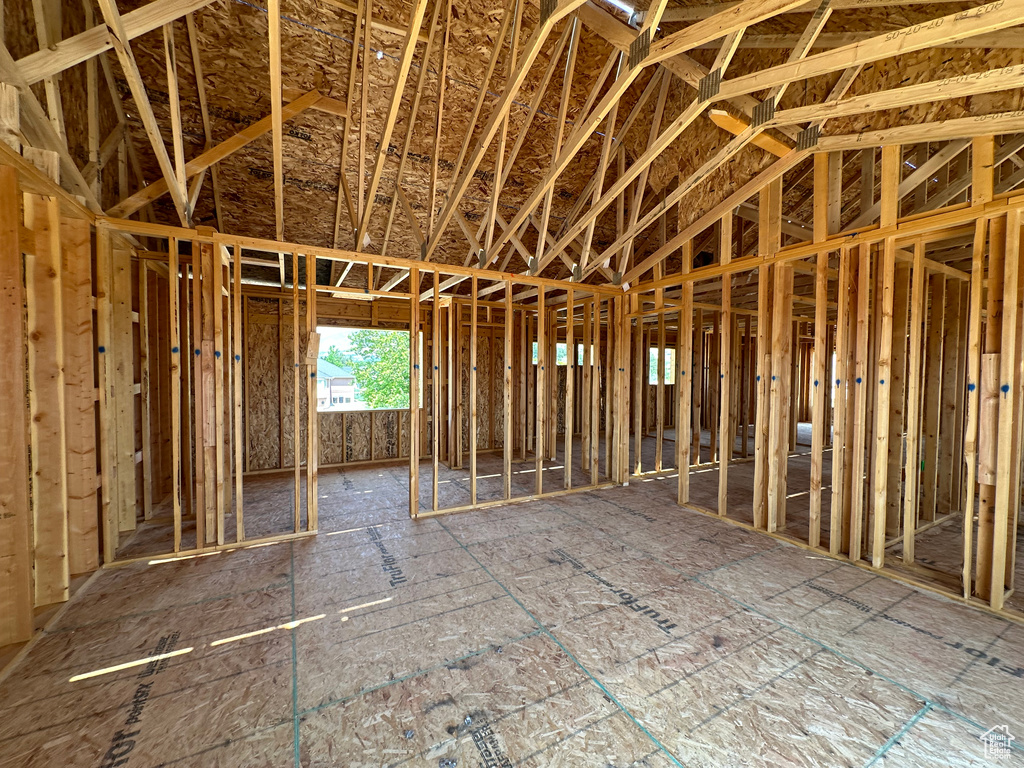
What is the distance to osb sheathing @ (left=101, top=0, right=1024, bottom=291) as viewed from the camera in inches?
140

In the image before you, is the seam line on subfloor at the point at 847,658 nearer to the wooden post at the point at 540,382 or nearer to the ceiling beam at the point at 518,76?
the wooden post at the point at 540,382

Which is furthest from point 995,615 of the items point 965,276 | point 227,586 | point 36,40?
point 36,40

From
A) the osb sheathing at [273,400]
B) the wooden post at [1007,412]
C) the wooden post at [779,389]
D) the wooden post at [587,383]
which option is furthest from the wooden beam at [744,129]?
the osb sheathing at [273,400]

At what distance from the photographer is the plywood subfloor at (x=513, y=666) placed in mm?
1845

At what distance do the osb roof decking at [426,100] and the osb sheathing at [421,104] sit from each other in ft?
0.04

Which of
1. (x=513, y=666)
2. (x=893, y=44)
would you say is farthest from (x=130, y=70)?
(x=893, y=44)

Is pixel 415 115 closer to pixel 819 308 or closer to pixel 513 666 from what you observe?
pixel 819 308

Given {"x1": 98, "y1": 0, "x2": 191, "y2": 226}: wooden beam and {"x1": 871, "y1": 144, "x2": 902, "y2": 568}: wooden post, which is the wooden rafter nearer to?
{"x1": 98, "y1": 0, "x2": 191, "y2": 226}: wooden beam

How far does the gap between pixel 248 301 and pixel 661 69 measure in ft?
23.8

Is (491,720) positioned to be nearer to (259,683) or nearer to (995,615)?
(259,683)

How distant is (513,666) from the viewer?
2.33 meters

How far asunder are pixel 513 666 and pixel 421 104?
19.9 feet

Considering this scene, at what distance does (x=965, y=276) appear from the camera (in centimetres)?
448

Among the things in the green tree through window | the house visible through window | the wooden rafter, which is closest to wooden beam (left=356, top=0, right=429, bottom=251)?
the wooden rafter
